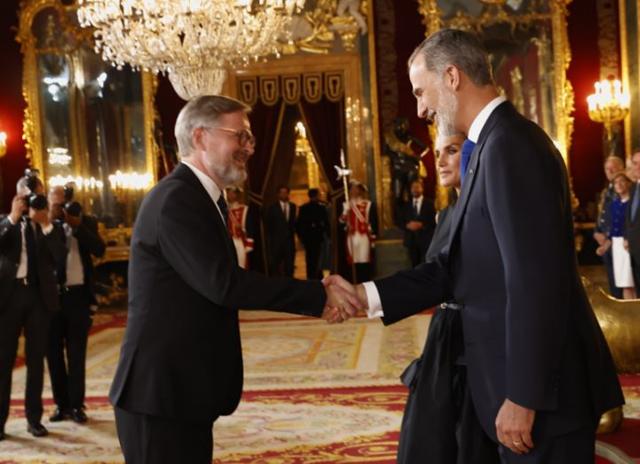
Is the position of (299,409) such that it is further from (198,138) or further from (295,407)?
(198,138)

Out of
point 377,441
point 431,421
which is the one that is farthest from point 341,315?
point 377,441

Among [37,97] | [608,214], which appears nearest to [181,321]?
[608,214]

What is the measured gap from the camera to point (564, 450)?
2.22 metres

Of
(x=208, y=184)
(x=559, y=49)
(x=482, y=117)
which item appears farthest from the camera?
(x=559, y=49)

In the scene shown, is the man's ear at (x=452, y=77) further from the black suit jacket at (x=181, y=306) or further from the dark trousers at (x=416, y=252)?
the dark trousers at (x=416, y=252)

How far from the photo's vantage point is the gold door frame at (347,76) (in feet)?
42.1

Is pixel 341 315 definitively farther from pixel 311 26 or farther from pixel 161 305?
pixel 311 26

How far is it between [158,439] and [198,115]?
39.9 inches

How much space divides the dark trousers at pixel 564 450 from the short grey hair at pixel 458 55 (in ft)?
2.97

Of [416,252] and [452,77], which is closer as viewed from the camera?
[452,77]

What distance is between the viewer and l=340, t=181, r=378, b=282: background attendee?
1227 centimetres

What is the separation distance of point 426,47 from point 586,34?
1105 cm

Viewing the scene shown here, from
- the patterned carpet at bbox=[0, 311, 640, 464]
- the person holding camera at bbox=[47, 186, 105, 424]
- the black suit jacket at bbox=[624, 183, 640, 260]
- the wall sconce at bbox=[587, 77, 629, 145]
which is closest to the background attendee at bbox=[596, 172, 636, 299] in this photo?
the black suit jacket at bbox=[624, 183, 640, 260]

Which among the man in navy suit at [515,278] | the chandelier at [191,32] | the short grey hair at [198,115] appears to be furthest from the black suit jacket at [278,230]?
the man in navy suit at [515,278]
